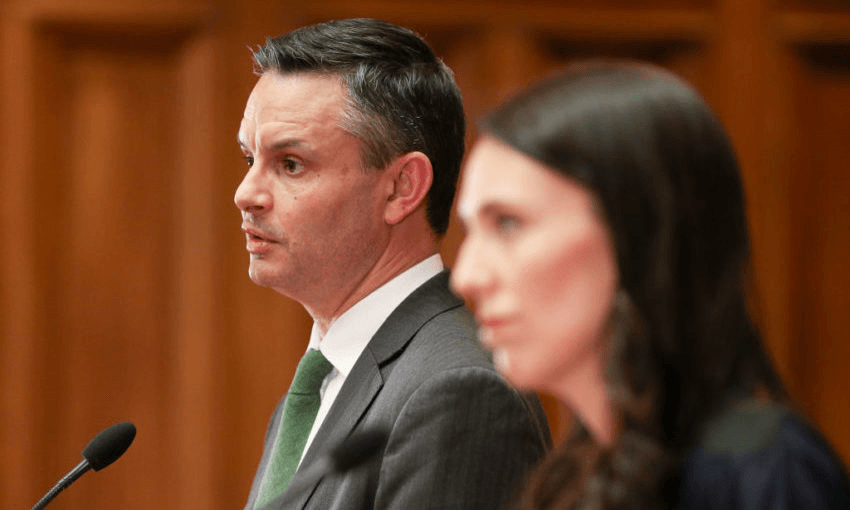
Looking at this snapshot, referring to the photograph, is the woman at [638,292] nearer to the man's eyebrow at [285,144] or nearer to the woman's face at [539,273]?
the woman's face at [539,273]

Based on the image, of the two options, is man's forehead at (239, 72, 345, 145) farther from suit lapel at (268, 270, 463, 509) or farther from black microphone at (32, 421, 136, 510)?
black microphone at (32, 421, 136, 510)

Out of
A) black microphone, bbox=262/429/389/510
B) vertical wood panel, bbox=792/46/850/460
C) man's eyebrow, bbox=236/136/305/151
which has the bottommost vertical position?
vertical wood panel, bbox=792/46/850/460

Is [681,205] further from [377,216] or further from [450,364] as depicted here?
[377,216]

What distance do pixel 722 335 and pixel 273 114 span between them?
2.81 ft

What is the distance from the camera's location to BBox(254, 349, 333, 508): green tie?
1.51 m

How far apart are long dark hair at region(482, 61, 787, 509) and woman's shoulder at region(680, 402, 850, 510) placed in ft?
0.07

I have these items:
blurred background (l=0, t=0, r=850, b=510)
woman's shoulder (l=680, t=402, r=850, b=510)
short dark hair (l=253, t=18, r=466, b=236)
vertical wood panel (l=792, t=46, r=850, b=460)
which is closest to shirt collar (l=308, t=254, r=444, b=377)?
short dark hair (l=253, t=18, r=466, b=236)

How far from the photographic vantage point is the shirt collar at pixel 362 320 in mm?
1532

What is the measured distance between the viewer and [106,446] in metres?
1.46

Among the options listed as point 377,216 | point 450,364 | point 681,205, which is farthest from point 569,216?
point 377,216

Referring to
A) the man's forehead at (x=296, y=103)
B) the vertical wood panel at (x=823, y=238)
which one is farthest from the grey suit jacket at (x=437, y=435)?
the vertical wood panel at (x=823, y=238)

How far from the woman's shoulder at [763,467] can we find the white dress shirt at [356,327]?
0.78 meters

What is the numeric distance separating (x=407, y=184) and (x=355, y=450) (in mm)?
472

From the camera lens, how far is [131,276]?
2908mm
